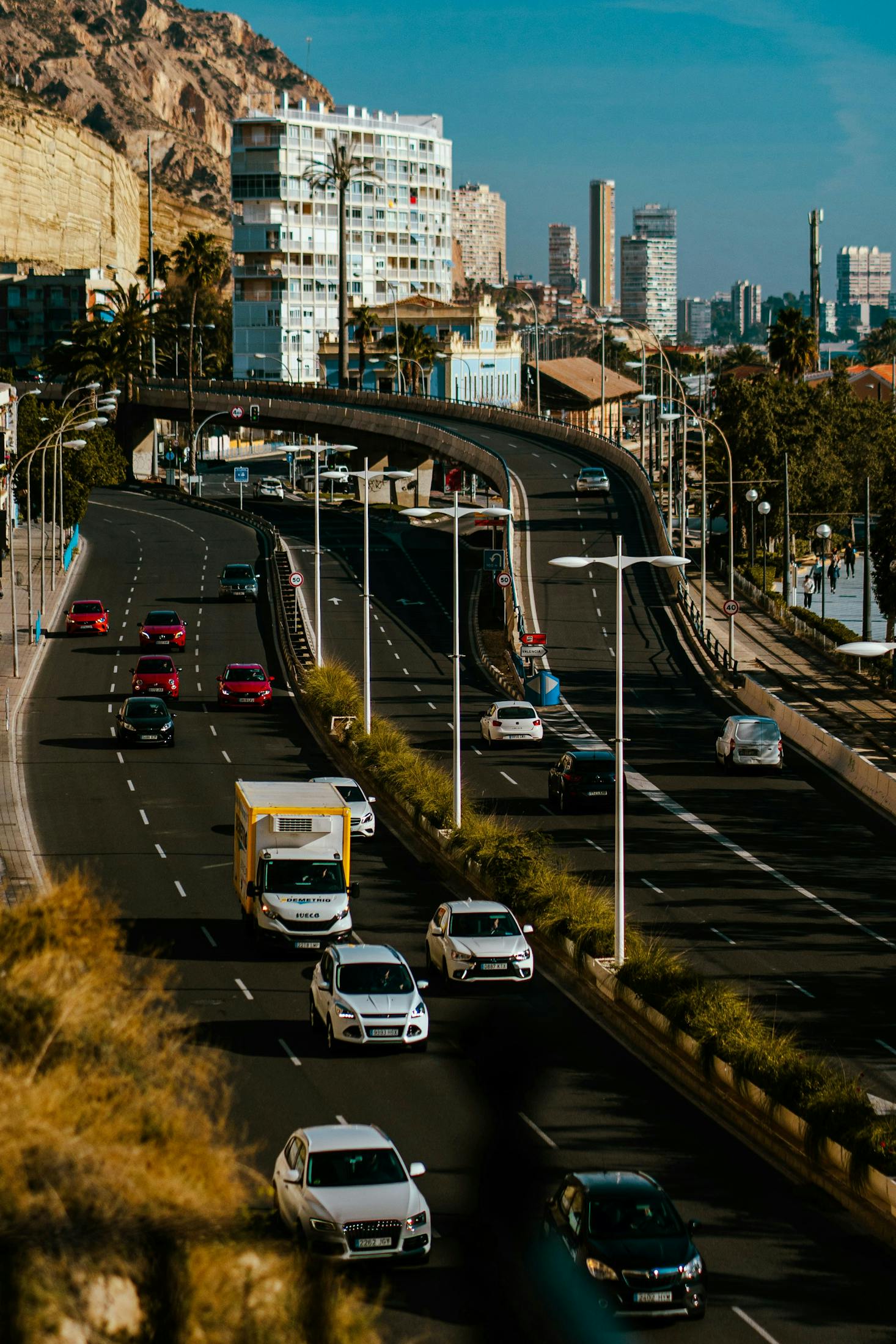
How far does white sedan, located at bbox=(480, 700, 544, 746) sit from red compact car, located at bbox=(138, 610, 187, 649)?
18609 millimetres

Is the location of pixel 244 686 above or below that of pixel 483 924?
above

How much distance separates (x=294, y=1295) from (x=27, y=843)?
2917 centimetres

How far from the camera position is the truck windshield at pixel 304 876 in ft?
106

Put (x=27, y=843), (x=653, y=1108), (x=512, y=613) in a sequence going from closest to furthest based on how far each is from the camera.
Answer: (x=653, y=1108) → (x=27, y=843) → (x=512, y=613)

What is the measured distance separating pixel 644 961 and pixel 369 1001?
5084 mm

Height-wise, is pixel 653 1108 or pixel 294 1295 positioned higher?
pixel 294 1295

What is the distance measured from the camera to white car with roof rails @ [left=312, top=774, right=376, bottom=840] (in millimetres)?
41188

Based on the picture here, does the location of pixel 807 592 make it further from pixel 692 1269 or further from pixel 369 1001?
pixel 692 1269

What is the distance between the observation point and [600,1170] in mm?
19625

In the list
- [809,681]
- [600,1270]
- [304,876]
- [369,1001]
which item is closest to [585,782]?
[304,876]

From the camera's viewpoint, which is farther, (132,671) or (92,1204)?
(132,671)

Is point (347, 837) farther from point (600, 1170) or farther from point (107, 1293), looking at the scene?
point (107, 1293)

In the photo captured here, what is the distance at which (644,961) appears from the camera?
94.9 ft

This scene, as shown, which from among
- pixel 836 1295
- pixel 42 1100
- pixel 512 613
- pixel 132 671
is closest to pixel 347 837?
pixel 836 1295
